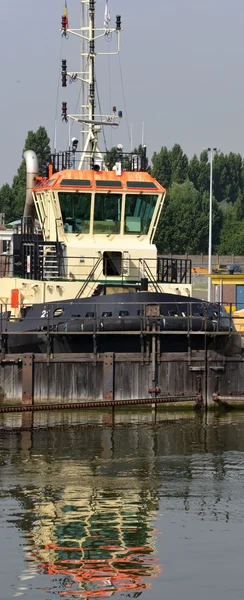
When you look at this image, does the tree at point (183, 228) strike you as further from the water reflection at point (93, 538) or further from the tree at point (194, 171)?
the water reflection at point (93, 538)

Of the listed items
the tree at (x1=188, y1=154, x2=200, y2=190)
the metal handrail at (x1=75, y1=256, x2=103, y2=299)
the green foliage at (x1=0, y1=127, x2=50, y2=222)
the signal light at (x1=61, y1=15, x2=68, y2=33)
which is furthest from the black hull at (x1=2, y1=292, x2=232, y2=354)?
the tree at (x1=188, y1=154, x2=200, y2=190)

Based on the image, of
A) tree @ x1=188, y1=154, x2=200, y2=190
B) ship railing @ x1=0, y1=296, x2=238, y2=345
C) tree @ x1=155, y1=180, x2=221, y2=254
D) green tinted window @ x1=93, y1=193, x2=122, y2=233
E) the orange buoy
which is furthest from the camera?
tree @ x1=188, y1=154, x2=200, y2=190

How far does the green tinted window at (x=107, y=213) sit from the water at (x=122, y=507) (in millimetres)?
6636

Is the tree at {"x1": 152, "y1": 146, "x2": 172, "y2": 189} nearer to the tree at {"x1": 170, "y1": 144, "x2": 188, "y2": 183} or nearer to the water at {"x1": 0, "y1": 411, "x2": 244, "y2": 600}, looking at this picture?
the tree at {"x1": 170, "y1": 144, "x2": 188, "y2": 183}

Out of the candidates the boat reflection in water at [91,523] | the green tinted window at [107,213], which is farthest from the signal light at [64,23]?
the boat reflection in water at [91,523]

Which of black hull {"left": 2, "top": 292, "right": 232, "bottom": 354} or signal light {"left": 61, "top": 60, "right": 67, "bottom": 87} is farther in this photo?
signal light {"left": 61, "top": 60, "right": 67, "bottom": 87}

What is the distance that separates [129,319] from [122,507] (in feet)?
33.6

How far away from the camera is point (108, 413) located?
→ 32.3 meters

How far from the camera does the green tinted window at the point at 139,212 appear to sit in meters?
36.1

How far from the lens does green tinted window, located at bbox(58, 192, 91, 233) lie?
117ft

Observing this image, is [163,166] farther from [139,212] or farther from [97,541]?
[97,541]

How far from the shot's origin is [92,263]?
34.9m

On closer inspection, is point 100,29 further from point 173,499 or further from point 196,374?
point 173,499

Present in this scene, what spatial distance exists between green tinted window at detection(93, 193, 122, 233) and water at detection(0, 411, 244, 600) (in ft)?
21.8
